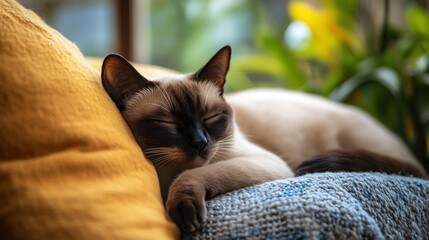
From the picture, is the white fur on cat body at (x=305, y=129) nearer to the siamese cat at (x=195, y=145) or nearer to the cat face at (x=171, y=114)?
the siamese cat at (x=195, y=145)

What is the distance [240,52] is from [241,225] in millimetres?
2640

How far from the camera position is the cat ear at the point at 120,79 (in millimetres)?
1218

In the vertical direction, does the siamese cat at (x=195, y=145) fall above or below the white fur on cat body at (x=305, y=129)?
above

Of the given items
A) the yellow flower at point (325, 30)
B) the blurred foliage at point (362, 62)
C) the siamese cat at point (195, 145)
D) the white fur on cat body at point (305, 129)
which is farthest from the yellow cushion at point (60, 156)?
the yellow flower at point (325, 30)

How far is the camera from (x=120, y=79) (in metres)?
1.27

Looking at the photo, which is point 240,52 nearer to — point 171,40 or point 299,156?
point 171,40

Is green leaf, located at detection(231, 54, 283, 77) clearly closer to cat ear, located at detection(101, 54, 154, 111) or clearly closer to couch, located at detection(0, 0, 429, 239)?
cat ear, located at detection(101, 54, 154, 111)

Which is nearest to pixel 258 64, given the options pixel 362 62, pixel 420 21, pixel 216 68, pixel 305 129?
pixel 362 62

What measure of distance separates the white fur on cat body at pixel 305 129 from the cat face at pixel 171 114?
45 cm

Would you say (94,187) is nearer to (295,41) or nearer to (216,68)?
(216,68)

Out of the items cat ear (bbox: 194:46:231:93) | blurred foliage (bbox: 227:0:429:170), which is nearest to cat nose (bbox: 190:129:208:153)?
cat ear (bbox: 194:46:231:93)

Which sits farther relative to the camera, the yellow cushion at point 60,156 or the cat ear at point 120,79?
the cat ear at point 120,79

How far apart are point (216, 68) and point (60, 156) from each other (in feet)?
2.19

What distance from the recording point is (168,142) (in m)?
1.20
